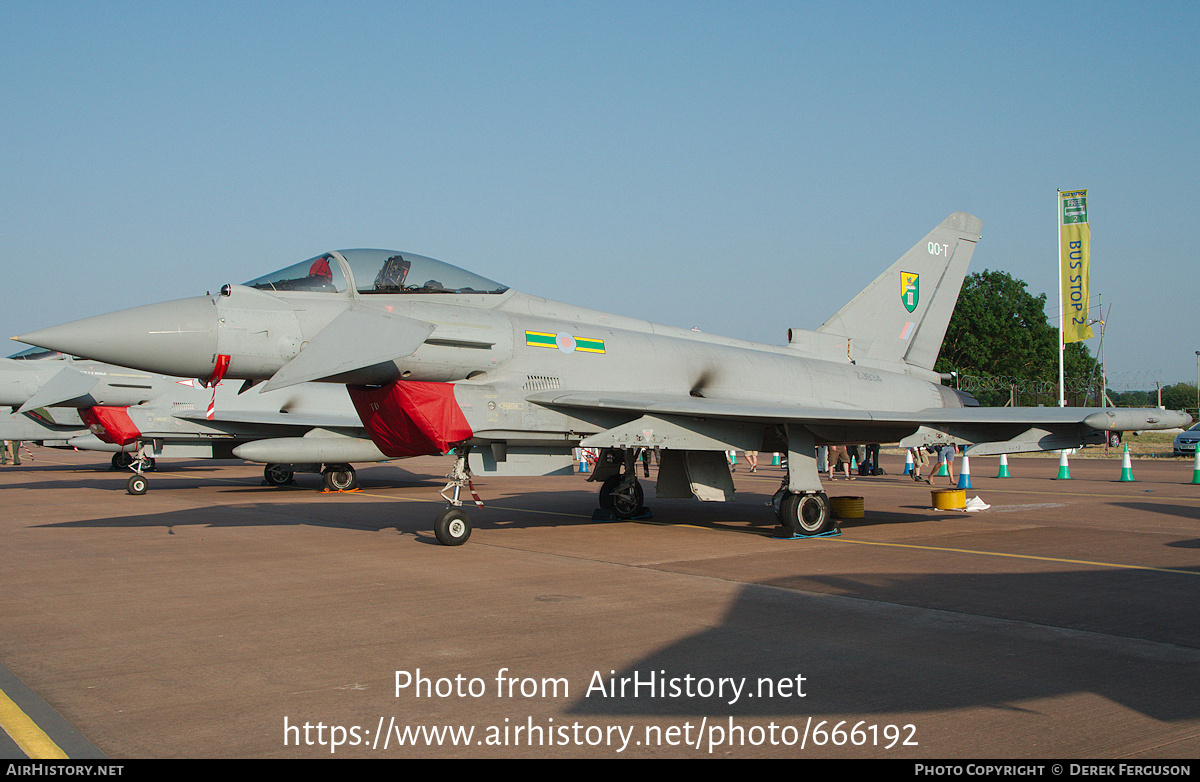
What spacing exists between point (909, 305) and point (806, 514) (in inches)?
201

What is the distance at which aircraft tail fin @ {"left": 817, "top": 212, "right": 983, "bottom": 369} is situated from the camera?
46.8 ft

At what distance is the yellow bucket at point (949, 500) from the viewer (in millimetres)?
14102

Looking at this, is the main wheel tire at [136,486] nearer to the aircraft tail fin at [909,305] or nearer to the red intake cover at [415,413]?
the red intake cover at [415,413]

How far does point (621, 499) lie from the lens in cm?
1334

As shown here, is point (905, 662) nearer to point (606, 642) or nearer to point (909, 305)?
point (606, 642)

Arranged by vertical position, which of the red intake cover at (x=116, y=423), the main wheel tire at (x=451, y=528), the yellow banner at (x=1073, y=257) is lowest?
the main wheel tire at (x=451, y=528)

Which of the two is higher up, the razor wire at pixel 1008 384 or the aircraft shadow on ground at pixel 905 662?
the razor wire at pixel 1008 384

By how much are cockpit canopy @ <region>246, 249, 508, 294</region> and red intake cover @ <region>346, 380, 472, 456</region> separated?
111 cm

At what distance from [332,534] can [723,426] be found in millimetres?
5372

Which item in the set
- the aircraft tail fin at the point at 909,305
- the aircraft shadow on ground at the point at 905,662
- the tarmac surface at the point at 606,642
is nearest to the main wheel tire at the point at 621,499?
the tarmac surface at the point at 606,642

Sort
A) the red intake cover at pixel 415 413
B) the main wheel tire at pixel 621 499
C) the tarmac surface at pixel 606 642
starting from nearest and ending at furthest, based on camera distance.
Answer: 1. the tarmac surface at pixel 606 642
2. the red intake cover at pixel 415 413
3. the main wheel tire at pixel 621 499

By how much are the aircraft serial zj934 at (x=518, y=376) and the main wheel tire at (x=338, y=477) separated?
9.61 metres
